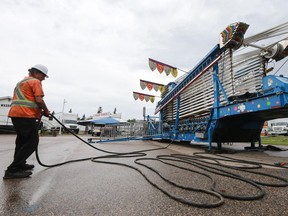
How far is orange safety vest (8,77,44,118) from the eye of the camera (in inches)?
104

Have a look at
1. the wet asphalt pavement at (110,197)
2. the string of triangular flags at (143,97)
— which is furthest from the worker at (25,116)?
the string of triangular flags at (143,97)

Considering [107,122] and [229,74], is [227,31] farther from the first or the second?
[107,122]

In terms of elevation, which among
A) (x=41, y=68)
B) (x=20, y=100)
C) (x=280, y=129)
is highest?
(x=41, y=68)

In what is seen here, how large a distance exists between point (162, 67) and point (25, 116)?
9151 millimetres

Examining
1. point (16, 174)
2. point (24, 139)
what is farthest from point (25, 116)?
point (16, 174)

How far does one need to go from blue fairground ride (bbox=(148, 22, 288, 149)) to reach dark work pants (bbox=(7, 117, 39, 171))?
15.0 ft

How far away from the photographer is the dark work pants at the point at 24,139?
2.55 metres

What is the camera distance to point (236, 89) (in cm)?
532

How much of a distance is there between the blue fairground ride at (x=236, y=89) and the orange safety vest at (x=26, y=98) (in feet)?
14.9

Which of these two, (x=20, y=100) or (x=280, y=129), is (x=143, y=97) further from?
(x=280, y=129)

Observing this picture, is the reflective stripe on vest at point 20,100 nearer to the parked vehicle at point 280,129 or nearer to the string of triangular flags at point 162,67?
the string of triangular flags at point 162,67

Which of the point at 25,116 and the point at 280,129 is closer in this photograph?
the point at 25,116

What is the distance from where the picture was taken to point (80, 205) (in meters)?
1.63

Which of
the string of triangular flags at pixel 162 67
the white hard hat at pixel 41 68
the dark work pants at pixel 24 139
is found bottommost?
the dark work pants at pixel 24 139
